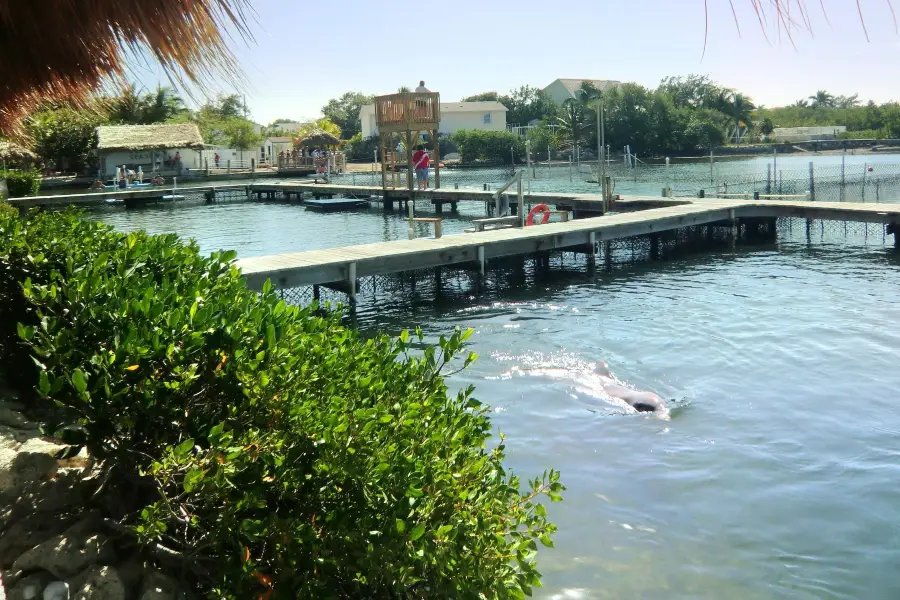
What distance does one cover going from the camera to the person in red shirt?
38.4 meters

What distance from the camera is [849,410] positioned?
10461 millimetres

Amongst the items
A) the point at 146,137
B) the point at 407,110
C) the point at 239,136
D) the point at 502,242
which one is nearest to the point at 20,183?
the point at 146,137

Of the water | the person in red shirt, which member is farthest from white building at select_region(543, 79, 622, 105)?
the water

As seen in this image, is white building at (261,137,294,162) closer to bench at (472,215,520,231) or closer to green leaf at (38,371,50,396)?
bench at (472,215,520,231)

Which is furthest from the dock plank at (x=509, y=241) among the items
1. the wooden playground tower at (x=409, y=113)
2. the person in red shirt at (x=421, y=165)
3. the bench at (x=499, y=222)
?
the person in red shirt at (x=421, y=165)

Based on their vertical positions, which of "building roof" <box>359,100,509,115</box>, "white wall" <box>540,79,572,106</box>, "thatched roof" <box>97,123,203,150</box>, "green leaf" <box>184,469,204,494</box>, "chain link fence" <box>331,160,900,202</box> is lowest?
"green leaf" <box>184,469,204,494</box>

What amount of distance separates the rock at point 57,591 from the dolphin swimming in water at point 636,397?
804cm

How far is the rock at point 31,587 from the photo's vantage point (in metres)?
3.68

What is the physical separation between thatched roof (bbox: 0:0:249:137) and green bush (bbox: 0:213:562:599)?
112 cm

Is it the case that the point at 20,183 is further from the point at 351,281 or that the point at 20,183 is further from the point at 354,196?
the point at 351,281

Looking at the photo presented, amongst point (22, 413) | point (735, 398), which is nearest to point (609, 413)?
point (735, 398)

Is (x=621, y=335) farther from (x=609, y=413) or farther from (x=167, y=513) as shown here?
(x=167, y=513)

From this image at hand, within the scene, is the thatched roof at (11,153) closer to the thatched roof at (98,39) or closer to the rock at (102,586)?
the thatched roof at (98,39)

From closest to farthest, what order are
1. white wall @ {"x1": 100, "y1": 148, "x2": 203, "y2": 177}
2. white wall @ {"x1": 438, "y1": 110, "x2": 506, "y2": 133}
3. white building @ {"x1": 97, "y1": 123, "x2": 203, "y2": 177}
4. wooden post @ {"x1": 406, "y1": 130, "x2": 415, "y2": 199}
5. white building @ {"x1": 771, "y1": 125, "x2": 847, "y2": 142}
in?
wooden post @ {"x1": 406, "y1": 130, "x2": 415, "y2": 199}
white building @ {"x1": 97, "y1": 123, "x2": 203, "y2": 177}
white wall @ {"x1": 100, "y1": 148, "x2": 203, "y2": 177}
white wall @ {"x1": 438, "y1": 110, "x2": 506, "y2": 133}
white building @ {"x1": 771, "y1": 125, "x2": 847, "y2": 142}
